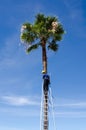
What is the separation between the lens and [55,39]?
48344mm

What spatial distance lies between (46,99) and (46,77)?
2857mm

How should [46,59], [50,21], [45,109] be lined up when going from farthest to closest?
[50,21], [46,59], [45,109]

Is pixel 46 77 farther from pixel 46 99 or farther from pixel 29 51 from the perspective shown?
pixel 29 51

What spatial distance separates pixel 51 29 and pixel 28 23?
3074 mm

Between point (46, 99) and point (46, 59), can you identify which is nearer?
point (46, 99)

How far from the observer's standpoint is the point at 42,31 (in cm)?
4688

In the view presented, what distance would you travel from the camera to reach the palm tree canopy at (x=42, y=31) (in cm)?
4712

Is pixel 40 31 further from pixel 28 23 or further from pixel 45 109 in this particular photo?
pixel 45 109

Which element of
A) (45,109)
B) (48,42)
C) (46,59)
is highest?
(48,42)

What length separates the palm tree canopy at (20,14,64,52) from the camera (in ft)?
155

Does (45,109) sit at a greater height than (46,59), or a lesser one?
lesser

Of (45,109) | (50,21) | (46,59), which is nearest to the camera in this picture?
(45,109)

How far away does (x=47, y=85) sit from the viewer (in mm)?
43969

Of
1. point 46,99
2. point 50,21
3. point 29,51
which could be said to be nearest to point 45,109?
point 46,99
